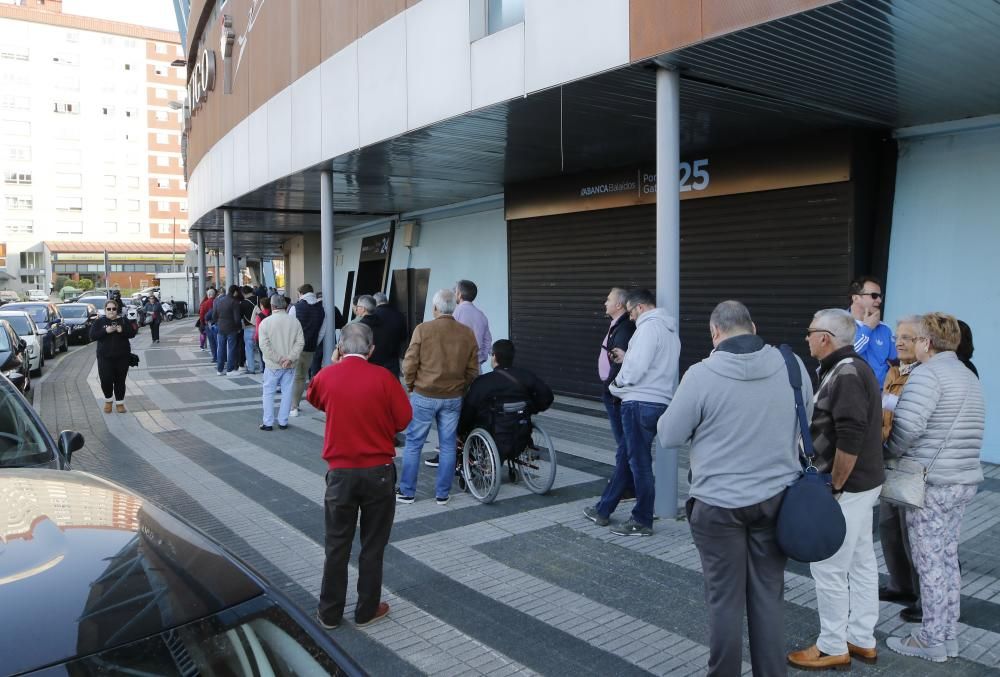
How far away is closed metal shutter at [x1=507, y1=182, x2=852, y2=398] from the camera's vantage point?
29.7 ft

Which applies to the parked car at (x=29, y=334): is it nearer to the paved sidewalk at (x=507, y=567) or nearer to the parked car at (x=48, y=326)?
the parked car at (x=48, y=326)

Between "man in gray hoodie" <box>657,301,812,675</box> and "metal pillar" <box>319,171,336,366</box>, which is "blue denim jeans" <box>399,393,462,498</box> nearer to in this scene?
"man in gray hoodie" <box>657,301,812,675</box>

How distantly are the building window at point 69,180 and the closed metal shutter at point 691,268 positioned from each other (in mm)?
78149

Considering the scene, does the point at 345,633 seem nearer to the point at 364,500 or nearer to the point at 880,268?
the point at 364,500

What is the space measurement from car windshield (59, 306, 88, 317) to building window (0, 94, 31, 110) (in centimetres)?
5946

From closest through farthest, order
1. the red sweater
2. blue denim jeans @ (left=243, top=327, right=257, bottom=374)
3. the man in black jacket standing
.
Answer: the red sweater < the man in black jacket standing < blue denim jeans @ (left=243, top=327, right=257, bottom=374)

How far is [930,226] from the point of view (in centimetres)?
848

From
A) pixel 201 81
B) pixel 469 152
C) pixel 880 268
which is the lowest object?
pixel 880 268

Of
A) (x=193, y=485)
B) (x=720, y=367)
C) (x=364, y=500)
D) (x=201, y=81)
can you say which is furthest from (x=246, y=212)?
(x=720, y=367)

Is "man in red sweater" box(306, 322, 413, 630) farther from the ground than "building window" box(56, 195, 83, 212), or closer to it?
closer to it

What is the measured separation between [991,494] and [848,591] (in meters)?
3.98

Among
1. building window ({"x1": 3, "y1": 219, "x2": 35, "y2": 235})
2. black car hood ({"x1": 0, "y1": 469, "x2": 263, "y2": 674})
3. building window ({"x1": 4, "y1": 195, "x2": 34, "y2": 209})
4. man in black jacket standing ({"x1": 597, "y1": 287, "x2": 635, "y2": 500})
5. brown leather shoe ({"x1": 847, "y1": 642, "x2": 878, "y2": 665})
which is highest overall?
building window ({"x1": 4, "y1": 195, "x2": 34, "y2": 209})

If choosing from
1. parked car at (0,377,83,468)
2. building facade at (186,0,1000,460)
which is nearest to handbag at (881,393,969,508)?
building facade at (186,0,1000,460)

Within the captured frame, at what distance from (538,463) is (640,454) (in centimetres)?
163
